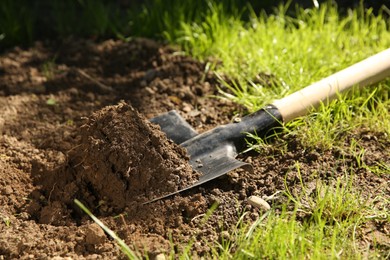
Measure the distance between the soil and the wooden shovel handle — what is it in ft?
0.50

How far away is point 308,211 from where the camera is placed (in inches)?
97.9

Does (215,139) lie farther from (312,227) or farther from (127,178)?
(312,227)

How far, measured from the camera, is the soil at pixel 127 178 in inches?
93.8

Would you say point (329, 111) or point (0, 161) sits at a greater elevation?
point (0, 161)

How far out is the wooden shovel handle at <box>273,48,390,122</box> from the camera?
292cm

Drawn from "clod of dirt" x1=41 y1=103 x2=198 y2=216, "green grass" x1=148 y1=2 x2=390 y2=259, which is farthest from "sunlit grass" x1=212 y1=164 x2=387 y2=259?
"clod of dirt" x1=41 y1=103 x2=198 y2=216

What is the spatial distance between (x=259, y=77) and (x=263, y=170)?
2.76ft

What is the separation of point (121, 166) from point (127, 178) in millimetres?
57

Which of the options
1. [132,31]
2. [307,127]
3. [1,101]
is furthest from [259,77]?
[1,101]

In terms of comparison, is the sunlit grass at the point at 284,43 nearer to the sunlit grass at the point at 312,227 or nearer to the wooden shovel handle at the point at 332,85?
the wooden shovel handle at the point at 332,85

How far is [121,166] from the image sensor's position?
2.58 m

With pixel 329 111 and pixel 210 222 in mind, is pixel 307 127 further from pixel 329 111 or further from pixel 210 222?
pixel 210 222

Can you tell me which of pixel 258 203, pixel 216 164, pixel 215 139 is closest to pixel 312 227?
pixel 258 203

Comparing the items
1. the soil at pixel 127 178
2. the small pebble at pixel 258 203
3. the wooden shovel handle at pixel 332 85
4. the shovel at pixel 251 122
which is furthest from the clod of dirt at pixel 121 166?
the wooden shovel handle at pixel 332 85
